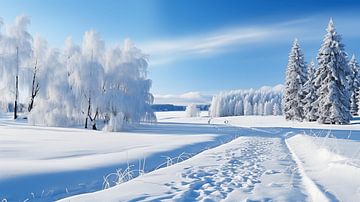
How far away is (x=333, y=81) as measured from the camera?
3788 centimetres

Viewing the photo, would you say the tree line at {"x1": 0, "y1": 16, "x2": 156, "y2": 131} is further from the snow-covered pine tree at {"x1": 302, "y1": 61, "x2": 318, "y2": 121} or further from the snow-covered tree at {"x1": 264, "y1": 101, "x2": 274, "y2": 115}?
the snow-covered tree at {"x1": 264, "y1": 101, "x2": 274, "y2": 115}

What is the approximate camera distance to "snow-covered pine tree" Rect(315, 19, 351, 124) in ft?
120

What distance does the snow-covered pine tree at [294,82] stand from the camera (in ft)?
156

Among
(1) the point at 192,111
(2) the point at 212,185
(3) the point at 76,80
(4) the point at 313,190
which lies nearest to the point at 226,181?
(2) the point at 212,185

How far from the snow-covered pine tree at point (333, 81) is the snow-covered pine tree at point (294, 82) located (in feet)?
25.1

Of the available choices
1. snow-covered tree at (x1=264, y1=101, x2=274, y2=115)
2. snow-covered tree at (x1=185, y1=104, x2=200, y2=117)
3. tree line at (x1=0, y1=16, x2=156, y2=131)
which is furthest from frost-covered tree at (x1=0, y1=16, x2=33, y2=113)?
snow-covered tree at (x1=264, y1=101, x2=274, y2=115)

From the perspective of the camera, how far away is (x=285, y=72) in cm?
5138

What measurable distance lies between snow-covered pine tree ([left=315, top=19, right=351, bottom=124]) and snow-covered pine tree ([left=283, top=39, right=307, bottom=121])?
764 cm

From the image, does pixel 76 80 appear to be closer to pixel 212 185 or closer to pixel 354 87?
pixel 212 185

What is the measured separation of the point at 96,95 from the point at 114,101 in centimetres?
168

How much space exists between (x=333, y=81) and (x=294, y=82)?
1070 centimetres

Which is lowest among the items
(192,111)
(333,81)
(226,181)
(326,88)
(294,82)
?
(226,181)

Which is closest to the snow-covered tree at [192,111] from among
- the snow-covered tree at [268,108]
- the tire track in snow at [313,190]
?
the snow-covered tree at [268,108]

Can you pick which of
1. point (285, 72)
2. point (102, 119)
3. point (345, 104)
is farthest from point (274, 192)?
point (285, 72)
